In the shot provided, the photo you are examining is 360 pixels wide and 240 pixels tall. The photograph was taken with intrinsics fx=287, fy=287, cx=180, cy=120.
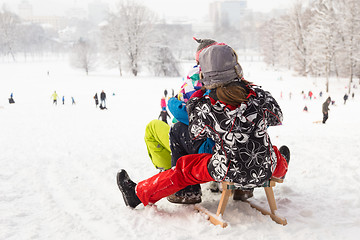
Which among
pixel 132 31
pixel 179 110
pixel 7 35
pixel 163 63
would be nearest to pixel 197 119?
pixel 179 110

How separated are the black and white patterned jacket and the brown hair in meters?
0.04

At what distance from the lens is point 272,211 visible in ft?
8.54

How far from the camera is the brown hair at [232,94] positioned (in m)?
2.14

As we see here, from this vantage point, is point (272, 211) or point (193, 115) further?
point (272, 211)

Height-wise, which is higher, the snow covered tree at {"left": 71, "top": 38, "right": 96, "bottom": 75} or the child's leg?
the snow covered tree at {"left": 71, "top": 38, "right": 96, "bottom": 75}

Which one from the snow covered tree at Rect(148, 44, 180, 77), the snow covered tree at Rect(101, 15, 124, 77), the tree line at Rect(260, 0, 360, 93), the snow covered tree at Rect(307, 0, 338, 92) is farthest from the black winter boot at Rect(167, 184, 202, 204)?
the snow covered tree at Rect(101, 15, 124, 77)

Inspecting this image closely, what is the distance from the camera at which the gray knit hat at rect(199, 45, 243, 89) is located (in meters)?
2.20

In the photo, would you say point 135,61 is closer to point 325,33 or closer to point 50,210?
point 325,33

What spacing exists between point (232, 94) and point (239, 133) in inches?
12.5

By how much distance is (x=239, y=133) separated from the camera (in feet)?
7.32

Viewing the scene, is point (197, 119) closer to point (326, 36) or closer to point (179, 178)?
point (179, 178)

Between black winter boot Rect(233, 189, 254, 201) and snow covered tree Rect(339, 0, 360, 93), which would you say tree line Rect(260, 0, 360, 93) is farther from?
black winter boot Rect(233, 189, 254, 201)

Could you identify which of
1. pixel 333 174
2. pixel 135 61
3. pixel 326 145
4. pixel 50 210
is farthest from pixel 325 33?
pixel 50 210

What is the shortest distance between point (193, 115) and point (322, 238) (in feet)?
4.68
